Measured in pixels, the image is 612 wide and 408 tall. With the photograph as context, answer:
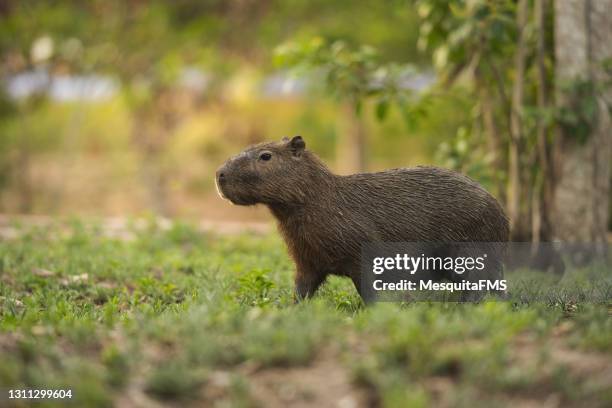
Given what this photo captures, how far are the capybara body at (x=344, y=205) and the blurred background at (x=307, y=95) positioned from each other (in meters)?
2.22

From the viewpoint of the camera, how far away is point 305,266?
482 cm

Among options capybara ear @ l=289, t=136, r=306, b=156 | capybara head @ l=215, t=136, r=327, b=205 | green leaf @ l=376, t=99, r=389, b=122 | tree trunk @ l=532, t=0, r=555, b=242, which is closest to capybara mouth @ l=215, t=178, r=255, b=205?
capybara head @ l=215, t=136, r=327, b=205

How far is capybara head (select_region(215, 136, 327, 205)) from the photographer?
463 centimetres

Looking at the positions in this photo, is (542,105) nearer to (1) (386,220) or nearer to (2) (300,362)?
(1) (386,220)

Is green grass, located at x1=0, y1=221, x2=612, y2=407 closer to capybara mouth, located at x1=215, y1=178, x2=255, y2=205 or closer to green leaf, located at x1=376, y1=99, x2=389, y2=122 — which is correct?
capybara mouth, located at x1=215, y1=178, x2=255, y2=205

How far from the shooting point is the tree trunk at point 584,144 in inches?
278

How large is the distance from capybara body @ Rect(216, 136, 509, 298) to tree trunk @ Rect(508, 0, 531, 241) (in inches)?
93.1

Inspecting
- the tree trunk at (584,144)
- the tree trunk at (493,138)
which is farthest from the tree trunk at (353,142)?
the tree trunk at (584,144)

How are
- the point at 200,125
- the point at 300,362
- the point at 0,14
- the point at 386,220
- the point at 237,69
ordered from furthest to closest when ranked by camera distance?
the point at 200,125, the point at 237,69, the point at 0,14, the point at 386,220, the point at 300,362

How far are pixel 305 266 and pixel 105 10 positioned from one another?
1348 centimetres

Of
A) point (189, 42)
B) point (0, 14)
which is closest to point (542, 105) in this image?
point (189, 42)

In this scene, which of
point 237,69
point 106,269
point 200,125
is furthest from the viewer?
point 200,125

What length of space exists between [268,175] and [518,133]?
3673mm

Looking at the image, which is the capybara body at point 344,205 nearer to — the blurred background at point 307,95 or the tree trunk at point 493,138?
the blurred background at point 307,95
